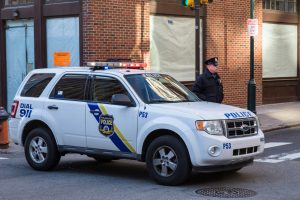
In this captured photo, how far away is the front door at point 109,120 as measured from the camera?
9148mm

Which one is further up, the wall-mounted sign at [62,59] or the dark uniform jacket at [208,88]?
the wall-mounted sign at [62,59]

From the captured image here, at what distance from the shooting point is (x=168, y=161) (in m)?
8.77

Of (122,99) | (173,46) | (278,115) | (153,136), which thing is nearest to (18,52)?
(173,46)


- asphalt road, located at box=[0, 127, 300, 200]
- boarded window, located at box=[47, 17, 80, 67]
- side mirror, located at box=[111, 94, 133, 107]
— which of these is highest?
boarded window, located at box=[47, 17, 80, 67]

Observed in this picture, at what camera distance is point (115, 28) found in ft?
56.1

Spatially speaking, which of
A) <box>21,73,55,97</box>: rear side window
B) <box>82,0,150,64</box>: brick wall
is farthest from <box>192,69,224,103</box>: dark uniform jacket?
<box>82,0,150,64</box>: brick wall

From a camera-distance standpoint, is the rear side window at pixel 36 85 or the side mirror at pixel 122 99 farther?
the rear side window at pixel 36 85

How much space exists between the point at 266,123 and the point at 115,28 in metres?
5.16

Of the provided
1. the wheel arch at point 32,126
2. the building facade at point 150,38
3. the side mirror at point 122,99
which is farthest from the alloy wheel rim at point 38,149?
the building facade at point 150,38

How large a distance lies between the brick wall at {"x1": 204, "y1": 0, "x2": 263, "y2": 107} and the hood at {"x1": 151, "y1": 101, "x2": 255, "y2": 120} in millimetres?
10846

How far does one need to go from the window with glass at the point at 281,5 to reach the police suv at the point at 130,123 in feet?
43.2

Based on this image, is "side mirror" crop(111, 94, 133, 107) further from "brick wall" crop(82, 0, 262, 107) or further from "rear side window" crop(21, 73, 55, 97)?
"brick wall" crop(82, 0, 262, 107)

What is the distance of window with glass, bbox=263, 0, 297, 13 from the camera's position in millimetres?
22522

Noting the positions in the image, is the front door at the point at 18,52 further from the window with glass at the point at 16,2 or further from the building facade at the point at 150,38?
the window with glass at the point at 16,2
